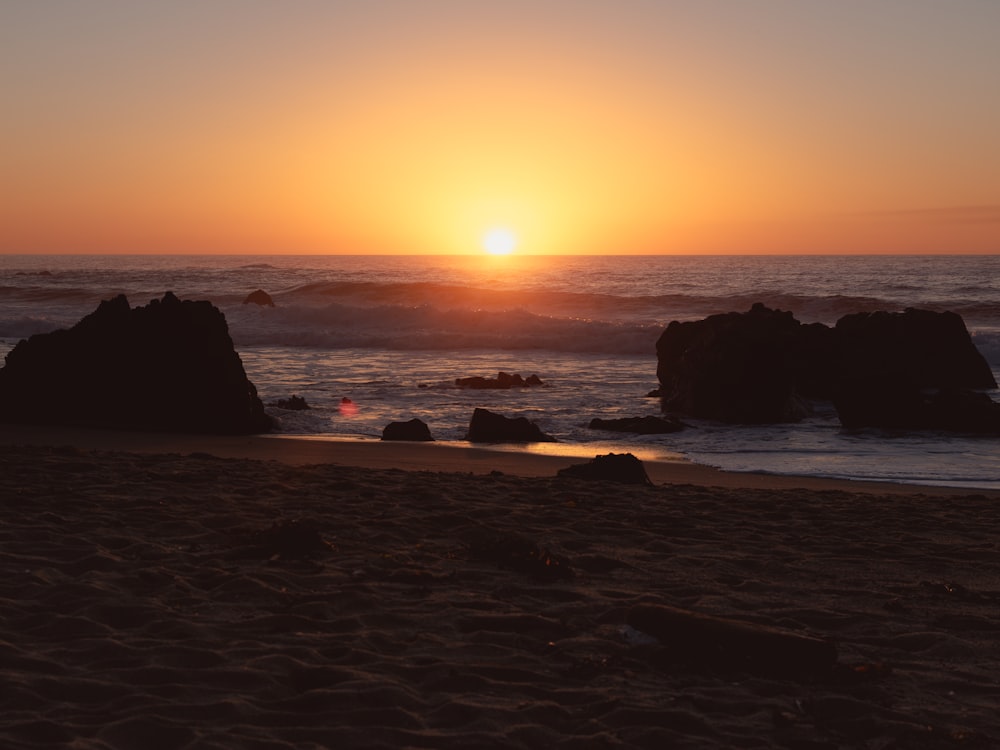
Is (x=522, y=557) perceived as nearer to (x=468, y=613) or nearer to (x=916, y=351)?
(x=468, y=613)

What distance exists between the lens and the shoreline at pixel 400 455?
1036 centimetres

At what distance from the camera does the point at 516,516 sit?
755 centimetres

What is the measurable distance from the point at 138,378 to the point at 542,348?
19762 millimetres

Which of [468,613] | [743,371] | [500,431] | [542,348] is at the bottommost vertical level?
[542,348]

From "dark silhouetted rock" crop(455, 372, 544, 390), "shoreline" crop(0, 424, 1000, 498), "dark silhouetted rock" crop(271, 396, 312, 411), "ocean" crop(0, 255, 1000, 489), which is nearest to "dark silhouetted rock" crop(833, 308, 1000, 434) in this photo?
"ocean" crop(0, 255, 1000, 489)

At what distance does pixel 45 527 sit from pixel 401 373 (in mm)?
17108

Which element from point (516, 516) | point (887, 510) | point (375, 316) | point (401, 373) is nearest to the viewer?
point (516, 516)


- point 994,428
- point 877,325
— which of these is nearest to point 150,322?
point 994,428

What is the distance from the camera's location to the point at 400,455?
11.7 meters

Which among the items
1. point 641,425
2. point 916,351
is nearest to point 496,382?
point 641,425

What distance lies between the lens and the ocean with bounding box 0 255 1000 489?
13109mm

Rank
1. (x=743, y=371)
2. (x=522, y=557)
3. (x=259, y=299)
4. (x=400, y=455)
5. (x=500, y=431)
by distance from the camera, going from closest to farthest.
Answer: (x=522, y=557)
(x=400, y=455)
(x=500, y=431)
(x=743, y=371)
(x=259, y=299)

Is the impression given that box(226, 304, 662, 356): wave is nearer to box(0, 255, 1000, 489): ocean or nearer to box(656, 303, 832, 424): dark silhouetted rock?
box(0, 255, 1000, 489): ocean

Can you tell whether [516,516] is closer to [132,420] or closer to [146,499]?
[146,499]
